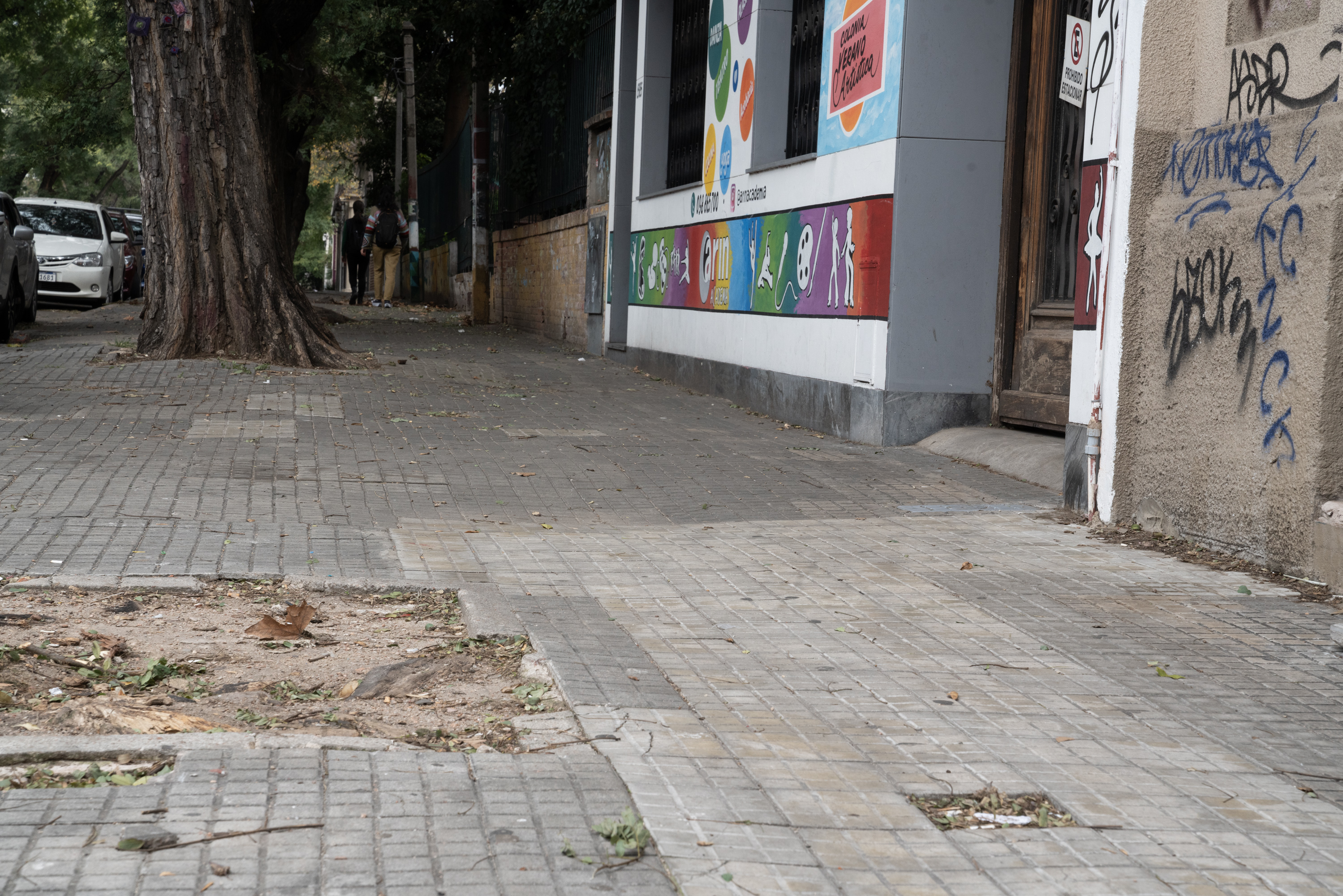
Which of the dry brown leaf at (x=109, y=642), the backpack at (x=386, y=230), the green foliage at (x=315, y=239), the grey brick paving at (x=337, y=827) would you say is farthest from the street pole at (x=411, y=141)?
the green foliage at (x=315, y=239)

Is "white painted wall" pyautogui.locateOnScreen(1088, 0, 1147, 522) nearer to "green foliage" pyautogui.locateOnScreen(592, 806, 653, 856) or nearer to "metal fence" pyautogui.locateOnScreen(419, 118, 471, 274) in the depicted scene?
"green foliage" pyautogui.locateOnScreen(592, 806, 653, 856)

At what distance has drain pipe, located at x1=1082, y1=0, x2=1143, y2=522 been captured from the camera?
6.86 metres

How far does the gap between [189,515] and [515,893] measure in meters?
4.38

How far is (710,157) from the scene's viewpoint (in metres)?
13.9

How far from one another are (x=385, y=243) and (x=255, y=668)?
23.6 meters

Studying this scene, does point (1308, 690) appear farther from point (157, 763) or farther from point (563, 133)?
point (563, 133)

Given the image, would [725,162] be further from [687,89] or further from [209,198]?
[209,198]

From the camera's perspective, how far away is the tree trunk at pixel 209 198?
1295 cm

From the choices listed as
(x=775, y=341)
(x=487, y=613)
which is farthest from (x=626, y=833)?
(x=775, y=341)

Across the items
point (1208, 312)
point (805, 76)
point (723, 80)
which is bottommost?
point (1208, 312)

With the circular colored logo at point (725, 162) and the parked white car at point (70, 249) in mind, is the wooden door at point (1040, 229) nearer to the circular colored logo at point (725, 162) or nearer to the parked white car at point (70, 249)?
the circular colored logo at point (725, 162)

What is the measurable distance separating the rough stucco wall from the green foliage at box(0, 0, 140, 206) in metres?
13.7

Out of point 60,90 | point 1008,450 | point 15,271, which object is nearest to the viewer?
point 1008,450

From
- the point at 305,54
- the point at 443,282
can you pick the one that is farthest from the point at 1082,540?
the point at 443,282
